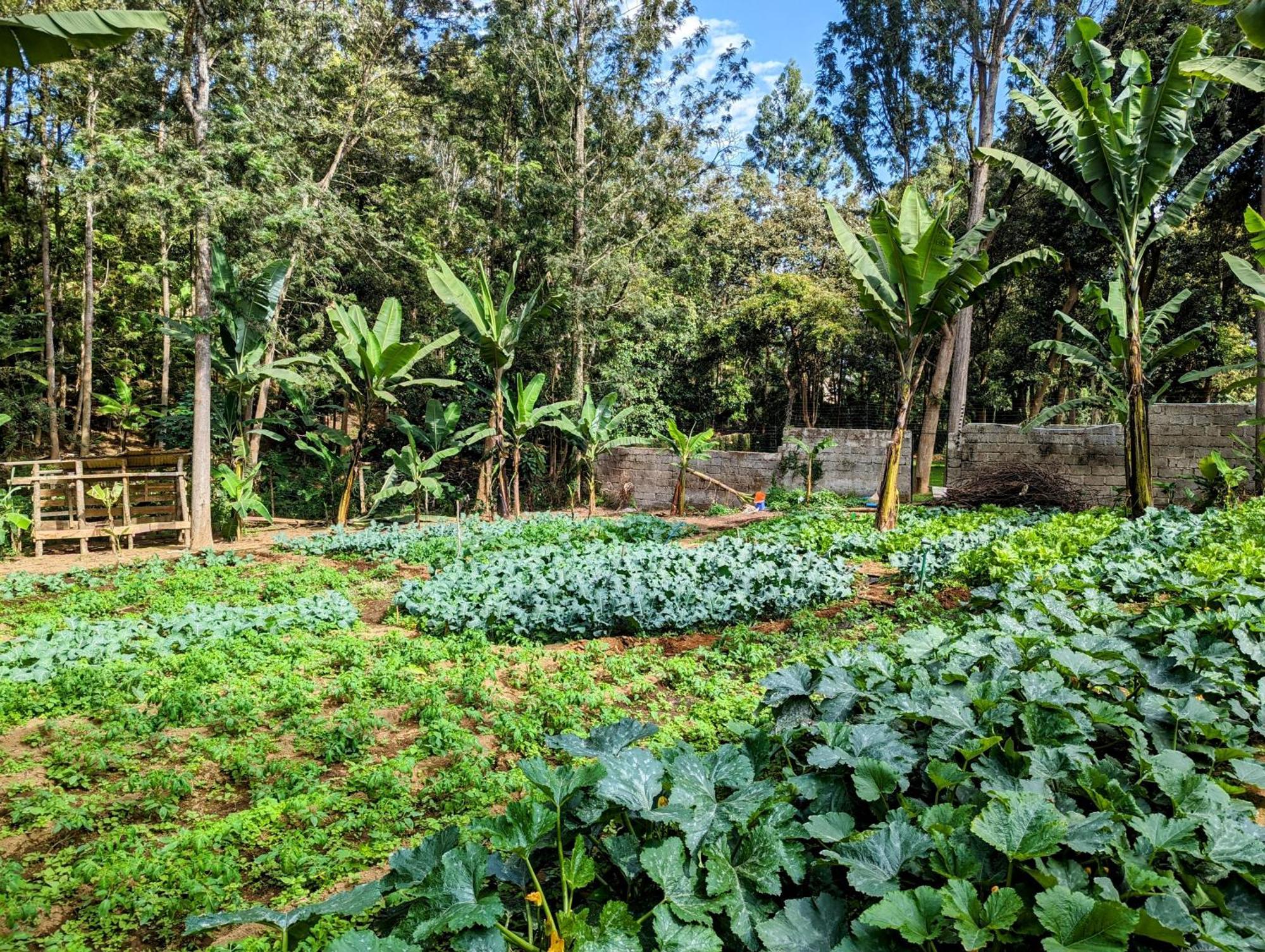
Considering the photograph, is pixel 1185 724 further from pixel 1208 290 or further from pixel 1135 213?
pixel 1208 290

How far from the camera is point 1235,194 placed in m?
→ 14.0

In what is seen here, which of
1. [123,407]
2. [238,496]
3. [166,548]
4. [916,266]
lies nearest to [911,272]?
[916,266]

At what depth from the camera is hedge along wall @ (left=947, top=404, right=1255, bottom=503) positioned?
10.0 metres

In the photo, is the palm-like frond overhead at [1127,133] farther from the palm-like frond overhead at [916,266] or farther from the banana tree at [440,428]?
the banana tree at [440,428]

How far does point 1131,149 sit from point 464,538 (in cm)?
875

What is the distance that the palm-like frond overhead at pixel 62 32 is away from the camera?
3.22 metres

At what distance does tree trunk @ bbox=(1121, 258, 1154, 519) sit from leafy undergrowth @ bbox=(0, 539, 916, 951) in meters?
4.25

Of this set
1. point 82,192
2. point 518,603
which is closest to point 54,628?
point 518,603

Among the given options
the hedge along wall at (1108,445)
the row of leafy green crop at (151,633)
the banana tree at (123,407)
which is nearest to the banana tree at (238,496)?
the row of leafy green crop at (151,633)

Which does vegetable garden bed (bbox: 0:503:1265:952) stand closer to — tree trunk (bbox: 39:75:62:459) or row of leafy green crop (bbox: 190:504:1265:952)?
row of leafy green crop (bbox: 190:504:1265:952)

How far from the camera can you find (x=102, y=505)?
1044 cm

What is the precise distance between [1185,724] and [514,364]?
15.1m

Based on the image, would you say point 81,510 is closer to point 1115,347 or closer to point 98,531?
point 98,531

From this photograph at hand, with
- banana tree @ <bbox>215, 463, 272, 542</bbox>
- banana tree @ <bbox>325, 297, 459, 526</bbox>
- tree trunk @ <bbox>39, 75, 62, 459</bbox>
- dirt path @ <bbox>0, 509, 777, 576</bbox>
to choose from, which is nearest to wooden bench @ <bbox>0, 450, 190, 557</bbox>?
dirt path @ <bbox>0, 509, 777, 576</bbox>
